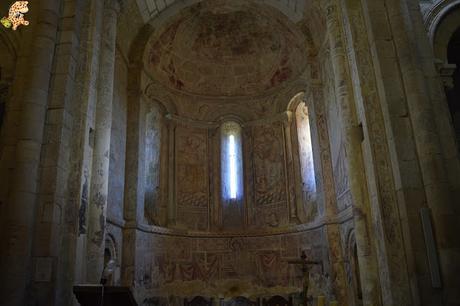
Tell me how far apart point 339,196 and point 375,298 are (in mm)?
4644

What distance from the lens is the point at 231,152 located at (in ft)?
52.6

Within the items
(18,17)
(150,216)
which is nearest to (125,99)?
(150,216)

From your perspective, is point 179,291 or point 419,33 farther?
point 179,291

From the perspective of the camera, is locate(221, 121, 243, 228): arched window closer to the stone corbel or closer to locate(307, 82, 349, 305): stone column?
locate(307, 82, 349, 305): stone column

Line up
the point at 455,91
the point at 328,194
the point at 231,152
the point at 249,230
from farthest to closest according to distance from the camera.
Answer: the point at 231,152 → the point at 249,230 → the point at 328,194 → the point at 455,91

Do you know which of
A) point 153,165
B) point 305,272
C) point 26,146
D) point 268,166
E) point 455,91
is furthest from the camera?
point 268,166

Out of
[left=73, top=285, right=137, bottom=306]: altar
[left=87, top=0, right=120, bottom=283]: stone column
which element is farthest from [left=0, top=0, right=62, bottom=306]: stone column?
[left=73, top=285, right=137, bottom=306]: altar

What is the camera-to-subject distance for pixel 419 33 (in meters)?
7.66

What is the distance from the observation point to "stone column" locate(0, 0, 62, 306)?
5.93 m

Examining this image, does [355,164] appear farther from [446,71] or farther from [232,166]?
[232,166]

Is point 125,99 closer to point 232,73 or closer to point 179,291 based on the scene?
point 232,73

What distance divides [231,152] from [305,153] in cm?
301

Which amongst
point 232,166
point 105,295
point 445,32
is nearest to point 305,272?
point 105,295

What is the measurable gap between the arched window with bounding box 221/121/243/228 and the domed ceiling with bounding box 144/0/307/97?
1.59 metres
